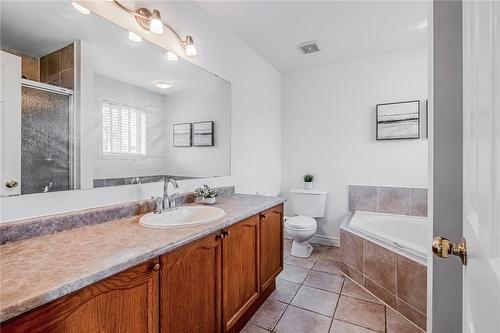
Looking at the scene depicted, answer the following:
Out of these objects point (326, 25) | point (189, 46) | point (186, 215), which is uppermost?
point (326, 25)

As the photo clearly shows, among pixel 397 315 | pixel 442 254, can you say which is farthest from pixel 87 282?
pixel 397 315

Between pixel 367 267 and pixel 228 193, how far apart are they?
1410 mm

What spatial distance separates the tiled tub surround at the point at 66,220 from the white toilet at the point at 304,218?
→ 1654mm

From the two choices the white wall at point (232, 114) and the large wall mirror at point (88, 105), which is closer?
the large wall mirror at point (88, 105)

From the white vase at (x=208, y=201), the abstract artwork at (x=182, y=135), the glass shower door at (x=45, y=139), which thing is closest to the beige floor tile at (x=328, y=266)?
the white vase at (x=208, y=201)

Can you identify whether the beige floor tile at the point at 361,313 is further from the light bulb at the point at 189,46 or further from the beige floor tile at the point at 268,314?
the light bulb at the point at 189,46

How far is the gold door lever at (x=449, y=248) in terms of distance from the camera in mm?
593

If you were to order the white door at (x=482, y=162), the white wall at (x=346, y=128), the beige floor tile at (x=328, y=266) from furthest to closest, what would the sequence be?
the white wall at (x=346, y=128) < the beige floor tile at (x=328, y=266) < the white door at (x=482, y=162)

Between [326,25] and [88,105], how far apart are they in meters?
2.13

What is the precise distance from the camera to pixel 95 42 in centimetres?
136

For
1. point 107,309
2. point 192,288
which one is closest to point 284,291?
point 192,288

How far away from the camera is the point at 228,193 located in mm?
2332

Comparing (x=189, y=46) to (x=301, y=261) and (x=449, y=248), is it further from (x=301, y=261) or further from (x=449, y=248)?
(x=301, y=261)

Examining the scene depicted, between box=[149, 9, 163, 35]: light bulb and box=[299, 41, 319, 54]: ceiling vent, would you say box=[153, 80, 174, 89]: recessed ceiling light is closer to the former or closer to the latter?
box=[149, 9, 163, 35]: light bulb
